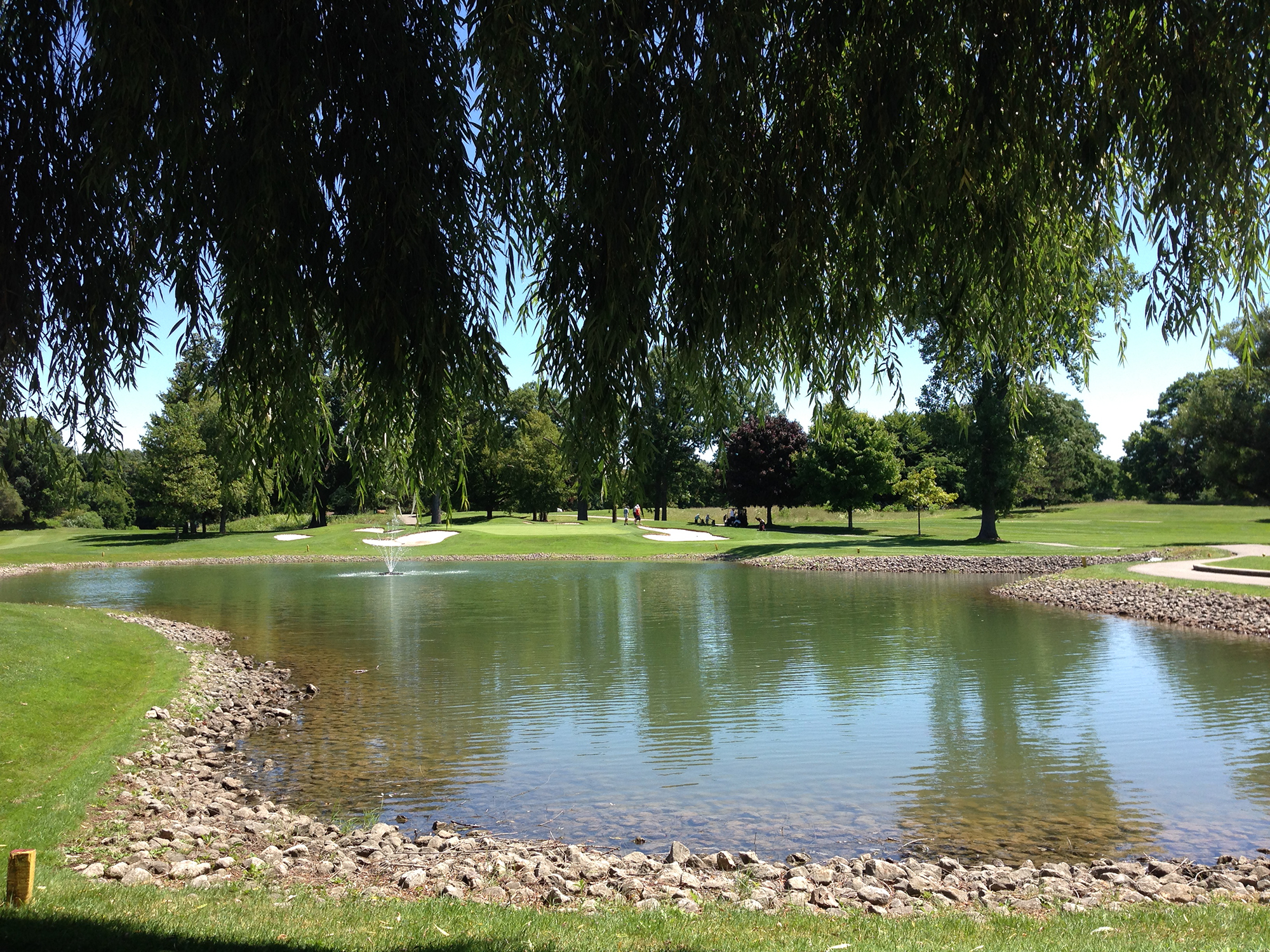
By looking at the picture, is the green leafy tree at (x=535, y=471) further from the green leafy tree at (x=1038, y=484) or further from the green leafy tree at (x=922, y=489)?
the green leafy tree at (x=1038, y=484)

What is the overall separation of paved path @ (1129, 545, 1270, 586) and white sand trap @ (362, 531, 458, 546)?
28.0 m

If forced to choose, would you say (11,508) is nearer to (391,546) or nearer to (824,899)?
(391,546)

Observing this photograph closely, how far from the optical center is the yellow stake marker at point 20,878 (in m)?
4.76

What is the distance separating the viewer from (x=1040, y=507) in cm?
6888

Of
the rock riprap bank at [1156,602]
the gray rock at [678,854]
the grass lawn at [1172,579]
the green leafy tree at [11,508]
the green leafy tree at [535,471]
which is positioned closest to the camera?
the gray rock at [678,854]

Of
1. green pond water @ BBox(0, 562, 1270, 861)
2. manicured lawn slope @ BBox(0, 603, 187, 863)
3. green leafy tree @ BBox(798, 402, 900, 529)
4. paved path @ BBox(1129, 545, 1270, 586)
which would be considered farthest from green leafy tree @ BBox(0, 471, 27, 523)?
paved path @ BBox(1129, 545, 1270, 586)

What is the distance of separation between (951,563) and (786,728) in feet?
82.3

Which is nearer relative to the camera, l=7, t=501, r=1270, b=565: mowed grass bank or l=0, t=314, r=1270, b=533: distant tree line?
l=0, t=314, r=1270, b=533: distant tree line

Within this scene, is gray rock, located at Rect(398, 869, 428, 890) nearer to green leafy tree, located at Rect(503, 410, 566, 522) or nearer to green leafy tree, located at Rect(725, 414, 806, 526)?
green leafy tree, located at Rect(503, 410, 566, 522)

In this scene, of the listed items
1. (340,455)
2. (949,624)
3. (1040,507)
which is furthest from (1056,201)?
(1040,507)

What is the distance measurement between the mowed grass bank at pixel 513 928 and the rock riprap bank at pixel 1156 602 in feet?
48.6

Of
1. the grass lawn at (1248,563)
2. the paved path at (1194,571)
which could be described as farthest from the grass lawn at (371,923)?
the grass lawn at (1248,563)

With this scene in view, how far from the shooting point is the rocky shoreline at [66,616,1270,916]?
19.4ft

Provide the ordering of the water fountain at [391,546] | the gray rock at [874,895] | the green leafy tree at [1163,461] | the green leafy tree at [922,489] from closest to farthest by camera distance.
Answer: the gray rock at [874,895], the water fountain at [391,546], the green leafy tree at [922,489], the green leafy tree at [1163,461]
